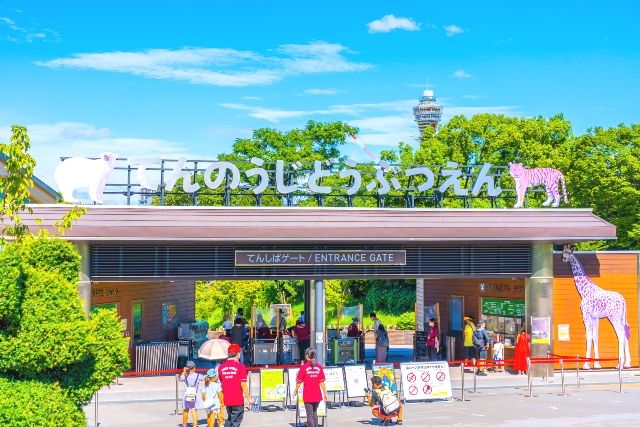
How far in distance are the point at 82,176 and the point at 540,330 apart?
45.0 feet

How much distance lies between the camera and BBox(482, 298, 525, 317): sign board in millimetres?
29062

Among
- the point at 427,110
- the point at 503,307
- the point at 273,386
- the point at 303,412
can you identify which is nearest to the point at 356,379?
the point at 273,386

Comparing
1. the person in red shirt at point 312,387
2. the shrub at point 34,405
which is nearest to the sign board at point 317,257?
the person in red shirt at point 312,387

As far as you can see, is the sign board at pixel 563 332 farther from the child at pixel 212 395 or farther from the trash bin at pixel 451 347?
the child at pixel 212 395

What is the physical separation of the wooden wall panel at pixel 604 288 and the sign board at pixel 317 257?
209 inches

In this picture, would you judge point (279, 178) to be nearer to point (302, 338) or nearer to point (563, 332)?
point (302, 338)

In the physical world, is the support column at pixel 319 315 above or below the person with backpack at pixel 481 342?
above

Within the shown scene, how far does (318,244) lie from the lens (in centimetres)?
2598

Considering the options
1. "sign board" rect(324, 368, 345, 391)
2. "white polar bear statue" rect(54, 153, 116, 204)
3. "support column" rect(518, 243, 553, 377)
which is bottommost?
"sign board" rect(324, 368, 345, 391)

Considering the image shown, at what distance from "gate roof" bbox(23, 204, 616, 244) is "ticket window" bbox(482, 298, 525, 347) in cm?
294

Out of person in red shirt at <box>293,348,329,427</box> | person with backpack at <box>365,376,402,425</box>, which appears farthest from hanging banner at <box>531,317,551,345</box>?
person in red shirt at <box>293,348,329,427</box>

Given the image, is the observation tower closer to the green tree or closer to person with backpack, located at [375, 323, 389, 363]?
person with backpack, located at [375, 323, 389, 363]

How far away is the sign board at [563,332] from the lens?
28.1m

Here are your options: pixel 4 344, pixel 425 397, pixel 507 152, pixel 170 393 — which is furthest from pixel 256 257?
pixel 507 152
